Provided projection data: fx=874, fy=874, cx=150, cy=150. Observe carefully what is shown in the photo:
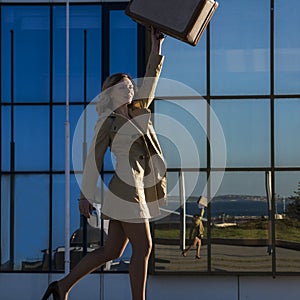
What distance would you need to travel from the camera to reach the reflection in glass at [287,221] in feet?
34.1

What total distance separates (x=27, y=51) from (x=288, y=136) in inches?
135

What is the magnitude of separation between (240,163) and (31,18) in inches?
126

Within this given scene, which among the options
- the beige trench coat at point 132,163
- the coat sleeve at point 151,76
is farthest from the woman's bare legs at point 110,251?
the coat sleeve at point 151,76

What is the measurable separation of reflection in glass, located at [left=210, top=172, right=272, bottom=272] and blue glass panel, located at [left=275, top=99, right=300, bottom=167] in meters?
0.38

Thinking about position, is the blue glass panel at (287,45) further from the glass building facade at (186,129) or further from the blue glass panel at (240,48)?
the blue glass panel at (240,48)

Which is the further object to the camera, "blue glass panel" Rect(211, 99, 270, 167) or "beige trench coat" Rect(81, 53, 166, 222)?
"blue glass panel" Rect(211, 99, 270, 167)

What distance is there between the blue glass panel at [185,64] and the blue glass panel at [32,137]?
1.65 meters

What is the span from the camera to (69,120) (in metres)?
10.9

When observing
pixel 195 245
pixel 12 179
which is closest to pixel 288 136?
pixel 195 245

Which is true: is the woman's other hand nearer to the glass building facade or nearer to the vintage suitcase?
the vintage suitcase

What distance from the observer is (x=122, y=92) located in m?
5.79

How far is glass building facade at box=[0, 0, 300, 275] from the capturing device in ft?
34.3

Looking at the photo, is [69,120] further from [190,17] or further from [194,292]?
[190,17]

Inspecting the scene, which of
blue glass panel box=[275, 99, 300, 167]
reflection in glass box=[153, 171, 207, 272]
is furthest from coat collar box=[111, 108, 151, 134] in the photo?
blue glass panel box=[275, 99, 300, 167]
